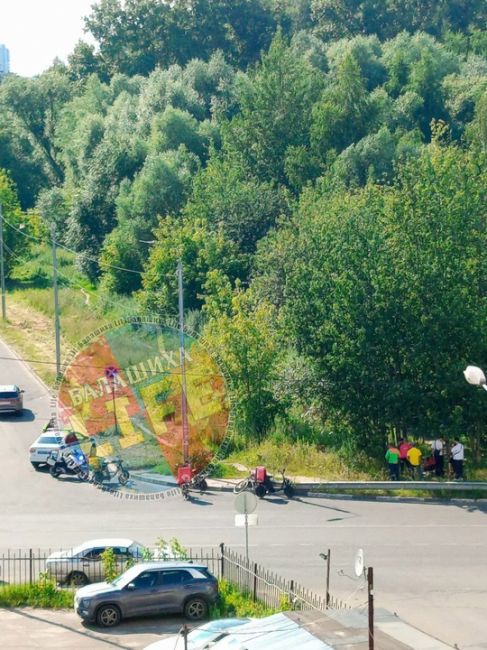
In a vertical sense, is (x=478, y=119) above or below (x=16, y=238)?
above

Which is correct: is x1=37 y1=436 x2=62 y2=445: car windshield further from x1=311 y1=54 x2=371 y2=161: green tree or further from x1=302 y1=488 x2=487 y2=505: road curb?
x1=311 y1=54 x2=371 y2=161: green tree

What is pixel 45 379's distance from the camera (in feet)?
151

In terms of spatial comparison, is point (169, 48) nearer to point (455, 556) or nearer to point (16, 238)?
point (16, 238)

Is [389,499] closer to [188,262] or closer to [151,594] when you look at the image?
[151,594]

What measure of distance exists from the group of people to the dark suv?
1105 cm

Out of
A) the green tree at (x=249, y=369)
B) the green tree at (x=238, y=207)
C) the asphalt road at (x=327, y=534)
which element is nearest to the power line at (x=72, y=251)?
the green tree at (x=238, y=207)

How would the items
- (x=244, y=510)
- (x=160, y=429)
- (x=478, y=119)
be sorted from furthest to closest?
1. (x=478, y=119)
2. (x=160, y=429)
3. (x=244, y=510)

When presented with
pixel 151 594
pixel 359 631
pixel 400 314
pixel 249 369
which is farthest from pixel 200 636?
pixel 249 369

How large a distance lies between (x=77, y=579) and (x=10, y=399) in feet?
63.5

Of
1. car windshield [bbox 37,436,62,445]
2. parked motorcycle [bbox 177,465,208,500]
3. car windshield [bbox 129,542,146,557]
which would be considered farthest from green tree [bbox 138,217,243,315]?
car windshield [bbox 129,542,146,557]

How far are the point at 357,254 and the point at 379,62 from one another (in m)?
48.1

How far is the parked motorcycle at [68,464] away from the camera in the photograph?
3244cm

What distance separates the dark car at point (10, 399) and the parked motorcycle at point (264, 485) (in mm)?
13757

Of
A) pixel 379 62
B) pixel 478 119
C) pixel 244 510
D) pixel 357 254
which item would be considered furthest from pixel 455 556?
pixel 379 62
